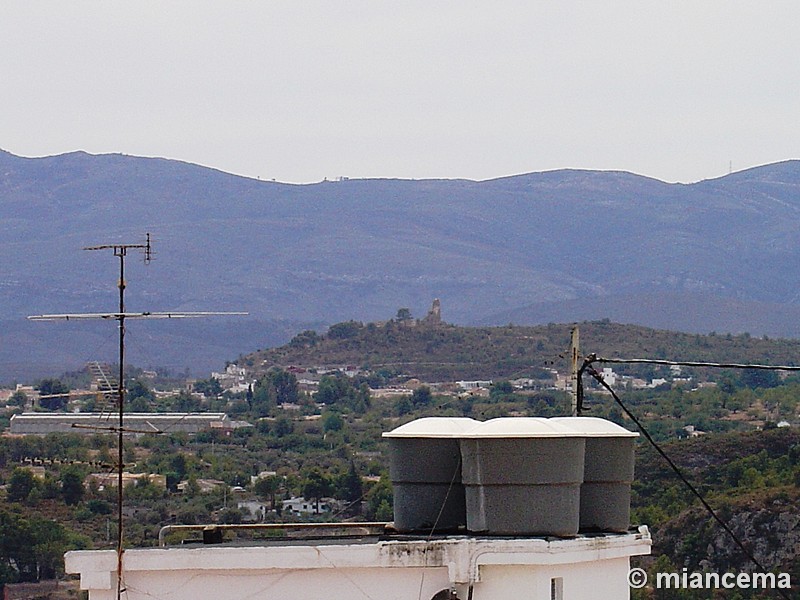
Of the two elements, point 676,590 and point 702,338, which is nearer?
point 676,590

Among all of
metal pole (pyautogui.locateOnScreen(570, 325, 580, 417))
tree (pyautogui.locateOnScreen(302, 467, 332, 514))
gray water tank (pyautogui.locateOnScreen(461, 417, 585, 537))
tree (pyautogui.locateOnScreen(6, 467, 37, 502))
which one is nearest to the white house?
tree (pyautogui.locateOnScreen(302, 467, 332, 514))

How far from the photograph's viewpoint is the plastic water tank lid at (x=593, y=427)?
8.94 meters

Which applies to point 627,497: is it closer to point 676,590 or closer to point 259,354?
point 676,590

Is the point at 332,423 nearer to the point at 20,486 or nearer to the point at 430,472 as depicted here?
the point at 20,486

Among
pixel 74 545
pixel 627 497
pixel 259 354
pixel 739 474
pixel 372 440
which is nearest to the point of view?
pixel 627 497

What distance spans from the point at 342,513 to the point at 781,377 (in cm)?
6770

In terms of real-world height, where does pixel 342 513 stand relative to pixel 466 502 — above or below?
below

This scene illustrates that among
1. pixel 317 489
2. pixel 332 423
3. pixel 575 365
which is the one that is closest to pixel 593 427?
pixel 575 365

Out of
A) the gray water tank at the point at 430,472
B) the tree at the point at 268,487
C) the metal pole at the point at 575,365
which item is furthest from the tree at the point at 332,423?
the gray water tank at the point at 430,472

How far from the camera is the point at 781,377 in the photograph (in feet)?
398

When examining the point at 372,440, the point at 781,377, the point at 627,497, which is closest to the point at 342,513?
the point at 372,440

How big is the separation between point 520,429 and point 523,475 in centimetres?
23

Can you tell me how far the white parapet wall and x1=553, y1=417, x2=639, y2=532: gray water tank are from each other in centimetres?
33

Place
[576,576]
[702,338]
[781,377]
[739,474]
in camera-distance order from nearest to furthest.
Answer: [576,576] → [739,474] → [781,377] → [702,338]
